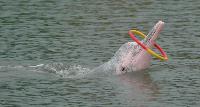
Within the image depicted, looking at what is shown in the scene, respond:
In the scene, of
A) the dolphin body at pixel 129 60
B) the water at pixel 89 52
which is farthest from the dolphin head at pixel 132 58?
the water at pixel 89 52

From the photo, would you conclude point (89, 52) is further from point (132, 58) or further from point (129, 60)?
point (132, 58)

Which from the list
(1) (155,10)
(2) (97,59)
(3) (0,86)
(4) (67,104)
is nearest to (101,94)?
(4) (67,104)

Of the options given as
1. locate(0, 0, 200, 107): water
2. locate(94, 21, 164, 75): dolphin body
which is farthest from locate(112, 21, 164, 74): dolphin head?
locate(0, 0, 200, 107): water

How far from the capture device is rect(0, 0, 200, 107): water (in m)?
37.0

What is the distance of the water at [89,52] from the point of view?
37.0m

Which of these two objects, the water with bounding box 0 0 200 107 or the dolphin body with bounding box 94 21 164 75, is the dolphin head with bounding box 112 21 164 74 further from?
the water with bounding box 0 0 200 107

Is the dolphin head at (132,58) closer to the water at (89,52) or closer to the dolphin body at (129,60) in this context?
the dolphin body at (129,60)

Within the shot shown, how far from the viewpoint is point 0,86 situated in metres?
39.4

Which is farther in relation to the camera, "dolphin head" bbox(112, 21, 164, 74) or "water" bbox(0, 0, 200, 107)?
"dolphin head" bbox(112, 21, 164, 74)

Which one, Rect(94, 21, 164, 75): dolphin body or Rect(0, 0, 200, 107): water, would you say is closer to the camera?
Rect(0, 0, 200, 107): water

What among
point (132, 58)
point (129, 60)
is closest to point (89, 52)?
point (129, 60)

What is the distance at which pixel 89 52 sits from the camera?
154 feet

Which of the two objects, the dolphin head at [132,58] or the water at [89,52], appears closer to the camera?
the water at [89,52]

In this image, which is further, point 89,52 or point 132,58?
point 89,52
